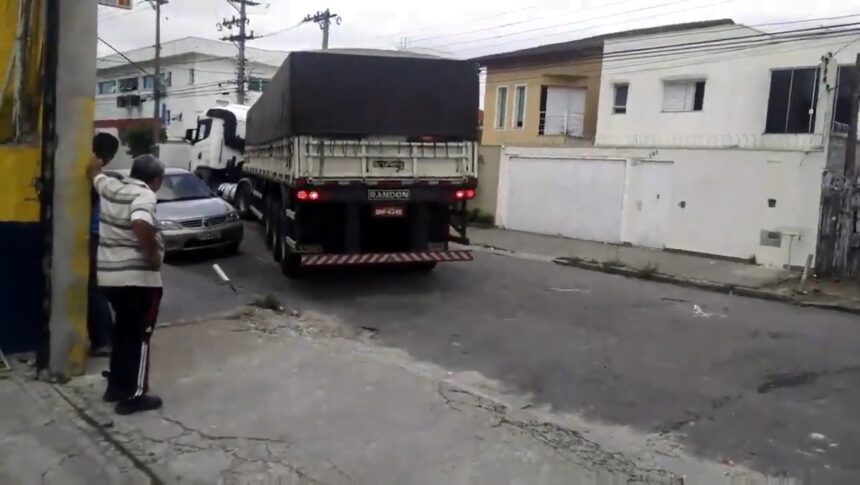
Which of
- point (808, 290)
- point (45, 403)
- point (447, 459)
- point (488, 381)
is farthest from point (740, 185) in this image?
point (45, 403)

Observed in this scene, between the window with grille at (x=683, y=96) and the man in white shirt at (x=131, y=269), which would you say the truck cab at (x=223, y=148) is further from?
the man in white shirt at (x=131, y=269)

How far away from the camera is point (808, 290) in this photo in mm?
12438

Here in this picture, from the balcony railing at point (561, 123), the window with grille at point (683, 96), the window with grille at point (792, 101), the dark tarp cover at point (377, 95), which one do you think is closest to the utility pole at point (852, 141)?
the window with grille at point (792, 101)

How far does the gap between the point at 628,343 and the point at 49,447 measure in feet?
18.5

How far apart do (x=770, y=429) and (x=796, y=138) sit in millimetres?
15860

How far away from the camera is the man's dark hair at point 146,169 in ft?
16.6

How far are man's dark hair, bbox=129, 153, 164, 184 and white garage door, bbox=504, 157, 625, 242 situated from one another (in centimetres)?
1428

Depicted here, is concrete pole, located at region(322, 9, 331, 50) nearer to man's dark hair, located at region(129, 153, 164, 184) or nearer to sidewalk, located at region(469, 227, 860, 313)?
sidewalk, located at region(469, 227, 860, 313)

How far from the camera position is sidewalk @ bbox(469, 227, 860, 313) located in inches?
480

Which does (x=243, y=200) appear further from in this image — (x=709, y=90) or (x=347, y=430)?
(x=347, y=430)

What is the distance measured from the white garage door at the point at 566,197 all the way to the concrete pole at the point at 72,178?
1419cm

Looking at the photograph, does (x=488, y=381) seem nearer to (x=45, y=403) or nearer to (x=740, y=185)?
(x=45, y=403)

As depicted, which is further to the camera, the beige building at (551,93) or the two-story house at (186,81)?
the two-story house at (186,81)

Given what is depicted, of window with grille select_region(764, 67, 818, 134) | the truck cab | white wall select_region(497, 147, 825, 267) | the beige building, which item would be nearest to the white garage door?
white wall select_region(497, 147, 825, 267)
